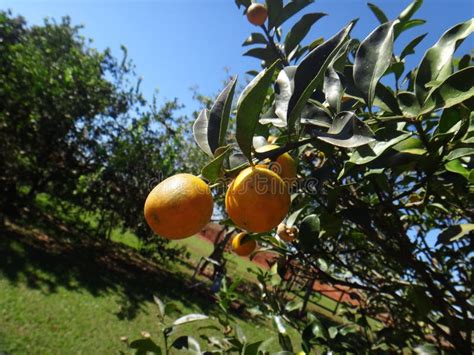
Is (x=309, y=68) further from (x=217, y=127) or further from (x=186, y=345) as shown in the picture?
(x=186, y=345)

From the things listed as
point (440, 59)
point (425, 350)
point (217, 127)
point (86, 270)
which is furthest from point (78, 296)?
point (440, 59)

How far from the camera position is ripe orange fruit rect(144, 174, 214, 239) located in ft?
2.36

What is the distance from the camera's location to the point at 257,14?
1.51 meters

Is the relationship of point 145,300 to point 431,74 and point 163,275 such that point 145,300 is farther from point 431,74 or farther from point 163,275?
point 431,74

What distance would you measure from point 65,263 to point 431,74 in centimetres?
717

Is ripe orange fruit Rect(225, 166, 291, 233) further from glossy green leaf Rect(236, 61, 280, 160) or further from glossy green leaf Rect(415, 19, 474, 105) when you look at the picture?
glossy green leaf Rect(415, 19, 474, 105)

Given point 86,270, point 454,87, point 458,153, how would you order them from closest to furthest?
point 454,87, point 458,153, point 86,270

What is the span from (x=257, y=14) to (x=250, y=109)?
107cm

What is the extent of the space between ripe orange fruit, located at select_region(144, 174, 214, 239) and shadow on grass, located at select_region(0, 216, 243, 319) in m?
4.79

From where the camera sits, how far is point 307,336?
1.54 m

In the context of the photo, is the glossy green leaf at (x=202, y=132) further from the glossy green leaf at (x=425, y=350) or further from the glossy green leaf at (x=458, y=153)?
the glossy green leaf at (x=425, y=350)

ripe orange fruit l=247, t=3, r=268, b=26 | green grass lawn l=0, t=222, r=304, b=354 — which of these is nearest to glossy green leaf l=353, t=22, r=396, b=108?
ripe orange fruit l=247, t=3, r=268, b=26

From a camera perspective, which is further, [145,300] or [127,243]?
[127,243]

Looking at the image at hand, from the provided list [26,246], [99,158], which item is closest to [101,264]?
[26,246]
